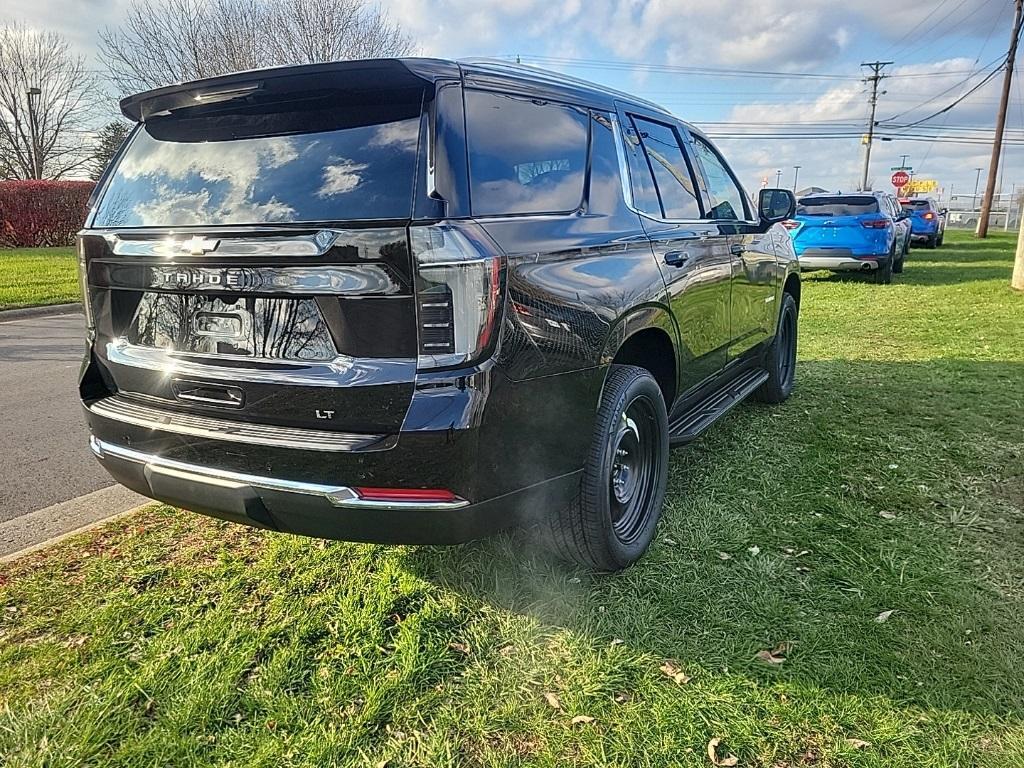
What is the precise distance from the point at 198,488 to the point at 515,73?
6.07 ft

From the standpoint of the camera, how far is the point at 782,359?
570cm

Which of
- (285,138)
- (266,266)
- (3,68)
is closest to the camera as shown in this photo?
(266,266)

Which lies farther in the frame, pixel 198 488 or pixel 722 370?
pixel 722 370

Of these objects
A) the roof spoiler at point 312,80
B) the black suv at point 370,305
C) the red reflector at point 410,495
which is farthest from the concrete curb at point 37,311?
the red reflector at point 410,495

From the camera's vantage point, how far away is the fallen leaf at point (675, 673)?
2.40 m

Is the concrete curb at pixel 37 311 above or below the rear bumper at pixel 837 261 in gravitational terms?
below

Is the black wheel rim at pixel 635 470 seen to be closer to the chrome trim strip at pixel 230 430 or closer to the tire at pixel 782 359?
the chrome trim strip at pixel 230 430

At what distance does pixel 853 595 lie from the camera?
2.88 m

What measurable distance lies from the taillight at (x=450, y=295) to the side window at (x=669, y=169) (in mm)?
1696

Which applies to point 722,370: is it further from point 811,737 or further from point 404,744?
point 404,744

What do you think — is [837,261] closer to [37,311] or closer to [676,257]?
[676,257]

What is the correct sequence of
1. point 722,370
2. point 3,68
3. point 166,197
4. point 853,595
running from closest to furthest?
point 166,197 → point 853,595 → point 722,370 → point 3,68

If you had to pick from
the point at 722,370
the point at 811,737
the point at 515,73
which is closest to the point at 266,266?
the point at 515,73

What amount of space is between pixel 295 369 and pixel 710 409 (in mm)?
2552
